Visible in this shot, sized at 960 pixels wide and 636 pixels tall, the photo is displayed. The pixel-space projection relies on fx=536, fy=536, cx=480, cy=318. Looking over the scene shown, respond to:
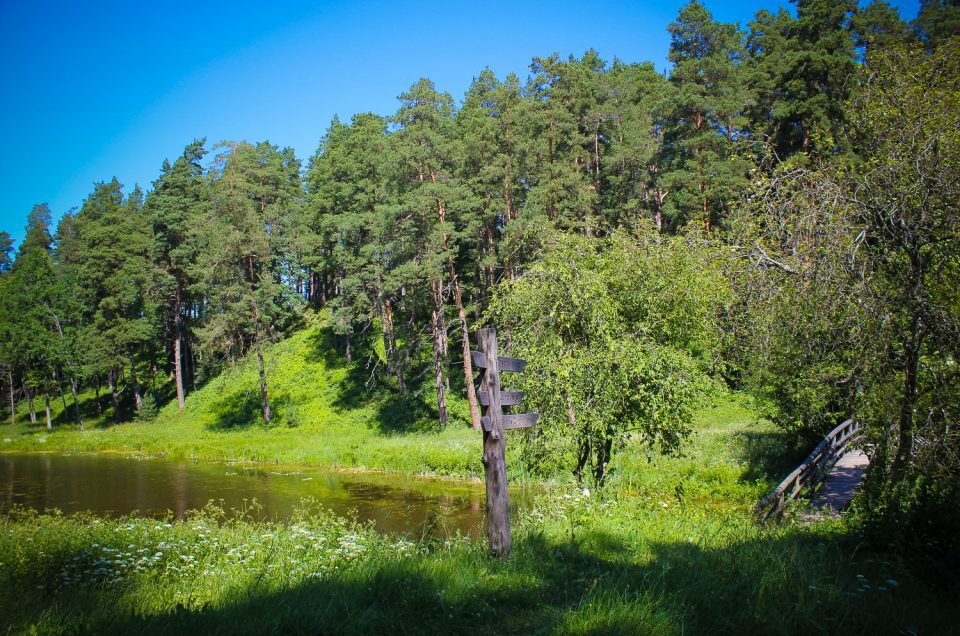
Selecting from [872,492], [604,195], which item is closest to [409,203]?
[604,195]

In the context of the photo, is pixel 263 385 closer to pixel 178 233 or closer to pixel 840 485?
pixel 178 233

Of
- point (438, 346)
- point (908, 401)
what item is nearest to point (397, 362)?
point (438, 346)

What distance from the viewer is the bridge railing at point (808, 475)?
10.4 metres

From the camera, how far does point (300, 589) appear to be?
202 inches

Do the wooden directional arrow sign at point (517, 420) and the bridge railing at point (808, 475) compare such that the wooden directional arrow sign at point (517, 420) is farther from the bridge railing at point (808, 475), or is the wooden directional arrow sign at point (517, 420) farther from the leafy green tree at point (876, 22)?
the leafy green tree at point (876, 22)

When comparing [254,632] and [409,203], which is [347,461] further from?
[254,632]

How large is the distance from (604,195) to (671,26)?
10383mm

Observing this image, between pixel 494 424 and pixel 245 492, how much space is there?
15851 mm

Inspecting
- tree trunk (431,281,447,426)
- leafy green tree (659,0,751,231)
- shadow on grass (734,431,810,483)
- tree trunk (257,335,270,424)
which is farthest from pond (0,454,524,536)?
leafy green tree (659,0,751,231)

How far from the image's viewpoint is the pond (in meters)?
15.6

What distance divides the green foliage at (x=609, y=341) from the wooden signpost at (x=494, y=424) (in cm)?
335

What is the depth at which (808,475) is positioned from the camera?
489 inches

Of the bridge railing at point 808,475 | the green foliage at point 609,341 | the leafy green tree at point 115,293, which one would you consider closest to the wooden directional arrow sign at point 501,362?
the green foliage at point 609,341

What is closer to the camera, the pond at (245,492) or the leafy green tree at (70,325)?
the pond at (245,492)
